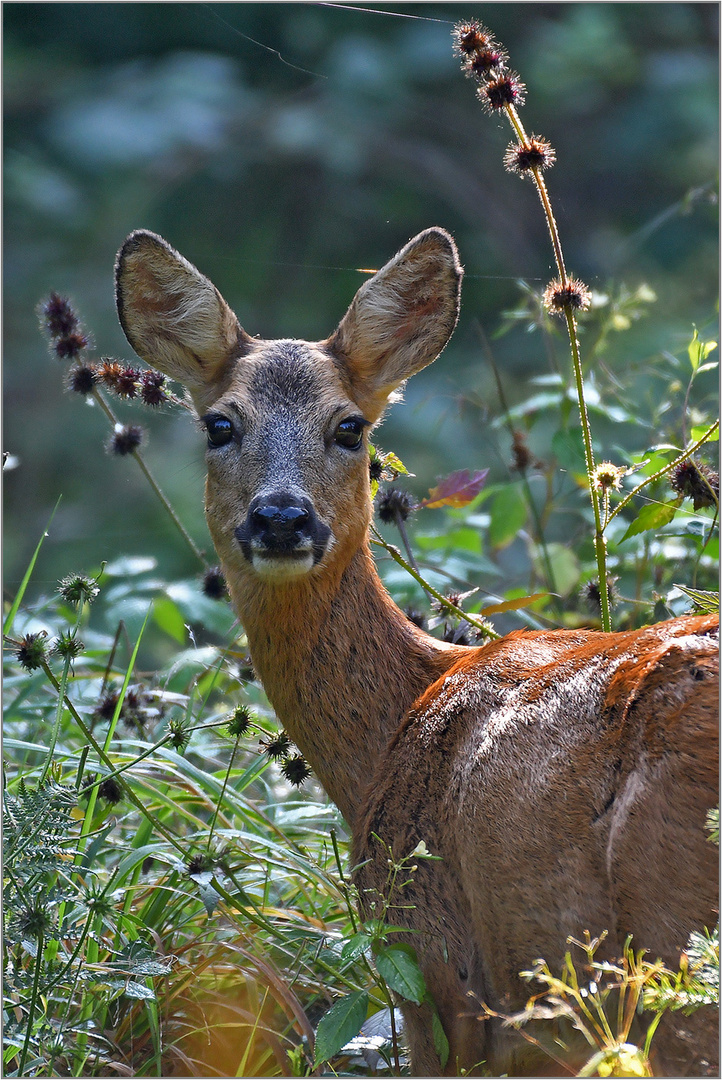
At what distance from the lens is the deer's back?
103 inches

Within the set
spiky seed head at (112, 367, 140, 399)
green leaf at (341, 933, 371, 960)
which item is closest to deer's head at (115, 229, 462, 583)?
spiky seed head at (112, 367, 140, 399)

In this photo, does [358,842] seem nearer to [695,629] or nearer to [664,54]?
[695,629]

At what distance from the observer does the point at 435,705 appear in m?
3.46

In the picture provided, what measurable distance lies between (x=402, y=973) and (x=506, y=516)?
2771mm

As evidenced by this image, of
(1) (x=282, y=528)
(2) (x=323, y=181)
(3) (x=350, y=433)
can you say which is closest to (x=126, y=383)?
(3) (x=350, y=433)

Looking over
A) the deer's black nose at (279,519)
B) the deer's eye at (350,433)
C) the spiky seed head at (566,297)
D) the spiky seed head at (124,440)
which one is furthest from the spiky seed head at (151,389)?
the spiky seed head at (566,297)

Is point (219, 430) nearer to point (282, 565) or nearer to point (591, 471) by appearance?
point (282, 565)

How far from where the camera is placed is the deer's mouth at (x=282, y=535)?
341cm

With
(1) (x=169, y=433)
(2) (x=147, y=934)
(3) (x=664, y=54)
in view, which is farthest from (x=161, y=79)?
(2) (x=147, y=934)

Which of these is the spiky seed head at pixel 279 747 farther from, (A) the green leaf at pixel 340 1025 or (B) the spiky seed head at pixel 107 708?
(A) the green leaf at pixel 340 1025

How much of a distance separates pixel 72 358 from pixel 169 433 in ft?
21.0

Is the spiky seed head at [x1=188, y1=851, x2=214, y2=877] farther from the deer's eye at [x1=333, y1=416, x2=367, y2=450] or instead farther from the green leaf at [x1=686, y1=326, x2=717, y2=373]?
the green leaf at [x1=686, y1=326, x2=717, y2=373]

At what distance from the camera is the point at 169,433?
34.6ft

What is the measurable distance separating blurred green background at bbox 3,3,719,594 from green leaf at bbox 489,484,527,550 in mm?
2805
